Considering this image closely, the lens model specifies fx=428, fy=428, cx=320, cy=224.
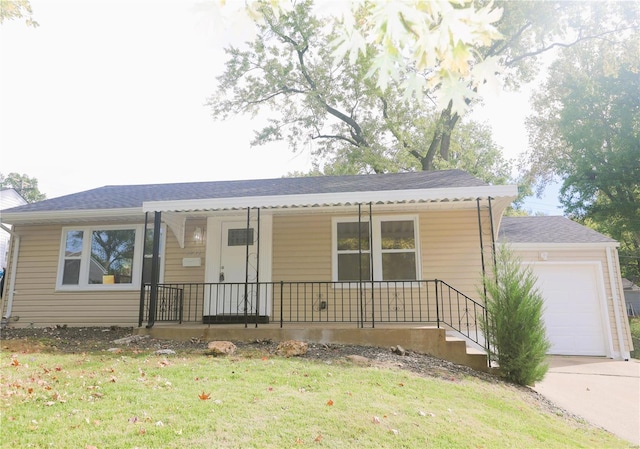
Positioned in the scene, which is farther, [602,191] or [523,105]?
[523,105]

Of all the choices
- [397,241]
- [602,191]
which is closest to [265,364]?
[397,241]

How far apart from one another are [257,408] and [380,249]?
17.9ft

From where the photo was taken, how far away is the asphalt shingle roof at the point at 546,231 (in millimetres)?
9914

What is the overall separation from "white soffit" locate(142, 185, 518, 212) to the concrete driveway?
307cm

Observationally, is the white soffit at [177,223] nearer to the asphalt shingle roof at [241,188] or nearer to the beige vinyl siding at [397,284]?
the asphalt shingle roof at [241,188]

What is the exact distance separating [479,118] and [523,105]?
3.19 metres

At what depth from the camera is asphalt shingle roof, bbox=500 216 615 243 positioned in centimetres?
991

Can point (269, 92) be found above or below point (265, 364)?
above

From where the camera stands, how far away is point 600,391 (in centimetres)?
638

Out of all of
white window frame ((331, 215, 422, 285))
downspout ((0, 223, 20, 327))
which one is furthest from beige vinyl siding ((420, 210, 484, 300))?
downspout ((0, 223, 20, 327))

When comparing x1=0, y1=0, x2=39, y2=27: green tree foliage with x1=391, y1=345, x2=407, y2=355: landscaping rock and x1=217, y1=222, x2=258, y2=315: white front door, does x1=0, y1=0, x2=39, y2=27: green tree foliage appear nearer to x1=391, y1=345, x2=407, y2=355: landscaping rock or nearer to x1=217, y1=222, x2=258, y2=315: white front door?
x1=217, y1=222, x2=258, y2=315: white front door

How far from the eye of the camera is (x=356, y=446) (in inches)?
127

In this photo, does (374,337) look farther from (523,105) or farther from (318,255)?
(523,105)

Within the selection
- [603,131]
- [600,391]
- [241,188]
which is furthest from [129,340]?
[603,131]
